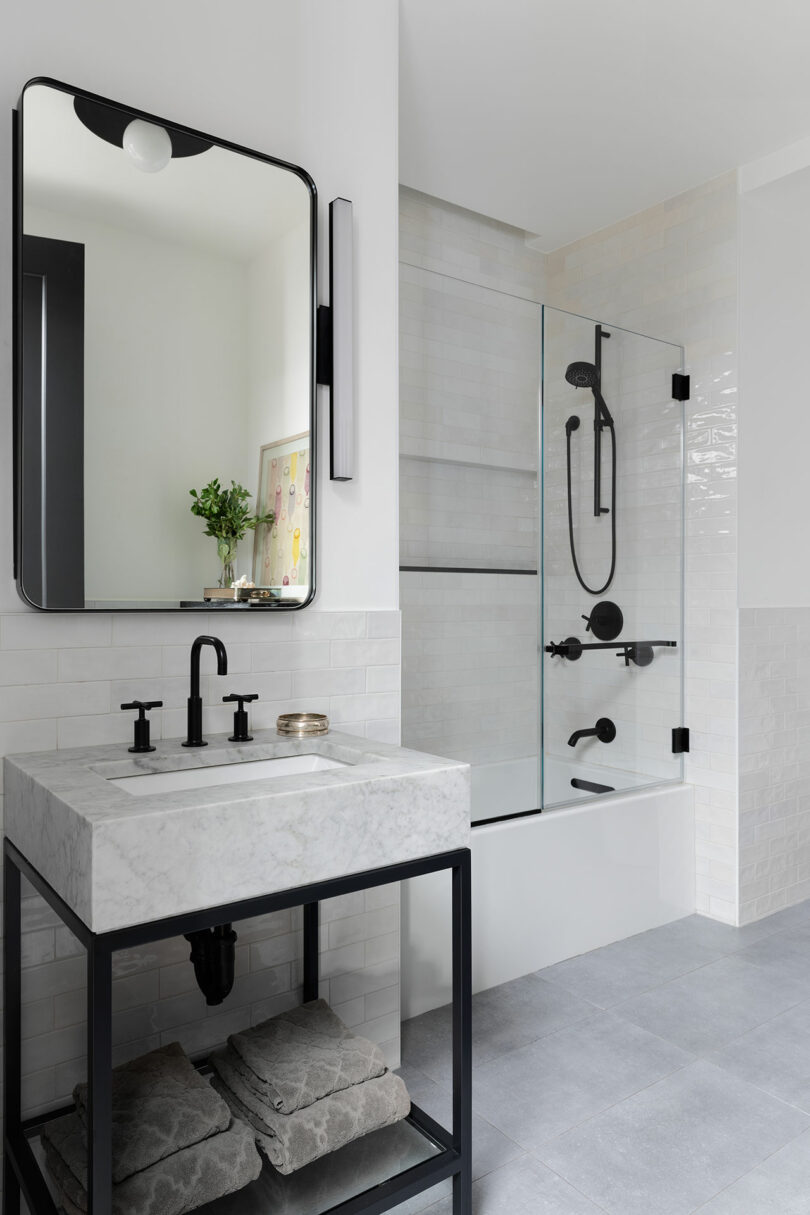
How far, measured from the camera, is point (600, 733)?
2.94 metres

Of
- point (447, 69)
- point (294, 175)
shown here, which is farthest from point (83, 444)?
point (447, 69)

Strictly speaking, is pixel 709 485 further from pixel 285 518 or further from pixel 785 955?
pixel 285 518

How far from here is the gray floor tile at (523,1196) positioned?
5.17 ft

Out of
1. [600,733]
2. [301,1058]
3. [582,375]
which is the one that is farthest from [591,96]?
[301,1058]

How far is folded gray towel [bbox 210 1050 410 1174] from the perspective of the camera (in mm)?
1405

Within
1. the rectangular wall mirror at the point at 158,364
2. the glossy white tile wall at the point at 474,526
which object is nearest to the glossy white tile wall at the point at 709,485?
the glossy white tile wall at the point at 474,526

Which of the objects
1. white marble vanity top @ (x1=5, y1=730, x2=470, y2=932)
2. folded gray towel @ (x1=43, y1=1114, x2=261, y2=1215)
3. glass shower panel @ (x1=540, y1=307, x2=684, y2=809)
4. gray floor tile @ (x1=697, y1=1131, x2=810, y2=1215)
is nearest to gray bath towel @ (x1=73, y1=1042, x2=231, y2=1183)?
folded gray towel @ (x1=43, y1=1114, x2=261, y2=1215)

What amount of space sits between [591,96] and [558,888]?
2.46 meters

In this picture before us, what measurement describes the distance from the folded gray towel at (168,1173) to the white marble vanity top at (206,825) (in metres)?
0.48

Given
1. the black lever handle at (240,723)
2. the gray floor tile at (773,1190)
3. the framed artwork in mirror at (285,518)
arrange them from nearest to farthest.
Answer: the gray floor tile at (773,1190), the black lever handle at (240,723), the framed artwork in mirror at (285,518)

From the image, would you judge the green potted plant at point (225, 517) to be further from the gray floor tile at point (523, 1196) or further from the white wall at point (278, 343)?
the gray floor tile at point (523, 1196)

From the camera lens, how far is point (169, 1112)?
54.6 inches

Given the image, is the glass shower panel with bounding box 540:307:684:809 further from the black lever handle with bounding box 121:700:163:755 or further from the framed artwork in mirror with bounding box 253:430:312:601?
the black lever handle with bounding box 121:700:163:755

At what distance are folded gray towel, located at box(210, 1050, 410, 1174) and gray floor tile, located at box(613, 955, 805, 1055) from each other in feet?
3.36
